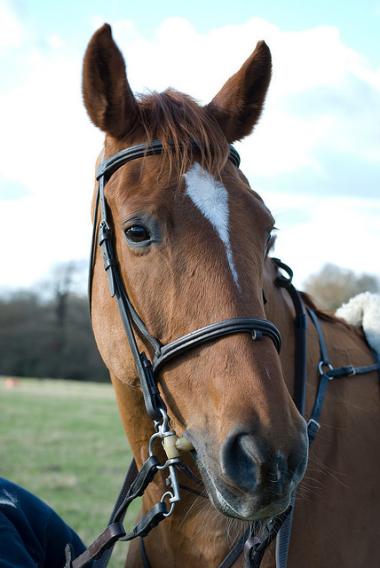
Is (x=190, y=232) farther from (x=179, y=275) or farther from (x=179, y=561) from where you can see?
(x=179, y=561)

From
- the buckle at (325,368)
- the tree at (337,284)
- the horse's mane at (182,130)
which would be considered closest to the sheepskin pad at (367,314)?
the buckle at (325,368)

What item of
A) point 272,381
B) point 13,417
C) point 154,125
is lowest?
point 13,417

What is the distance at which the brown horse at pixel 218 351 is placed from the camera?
2131 mm

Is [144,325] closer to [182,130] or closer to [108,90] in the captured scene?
[182,130]

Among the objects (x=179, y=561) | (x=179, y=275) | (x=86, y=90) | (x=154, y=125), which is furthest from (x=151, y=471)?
(x=86, y=90)

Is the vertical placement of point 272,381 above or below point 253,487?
above

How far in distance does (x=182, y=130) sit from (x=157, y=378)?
3.44 feet

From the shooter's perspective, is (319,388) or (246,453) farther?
(319,388)

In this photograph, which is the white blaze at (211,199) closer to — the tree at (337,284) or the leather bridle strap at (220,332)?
the leather bridle strap at (220,332)

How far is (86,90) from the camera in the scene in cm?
283

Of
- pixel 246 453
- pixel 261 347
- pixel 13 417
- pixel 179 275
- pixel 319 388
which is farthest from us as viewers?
pixel 13 417

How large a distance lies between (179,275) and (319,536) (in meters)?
1.33

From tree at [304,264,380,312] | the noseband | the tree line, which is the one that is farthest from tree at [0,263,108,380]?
the noseband

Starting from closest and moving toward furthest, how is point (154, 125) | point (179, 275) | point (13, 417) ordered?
1. point (179, 275)
2. point (154, 125)
3. point (13, 417)
